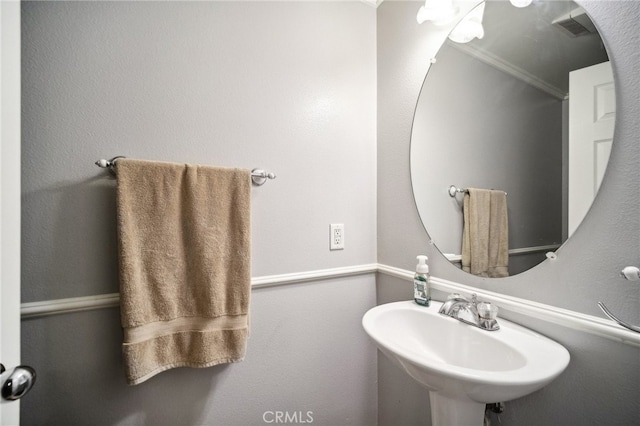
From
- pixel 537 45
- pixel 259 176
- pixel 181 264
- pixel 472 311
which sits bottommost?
pixel 472 311

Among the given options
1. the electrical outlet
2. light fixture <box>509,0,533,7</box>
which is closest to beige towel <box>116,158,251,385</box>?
the electrical outlet

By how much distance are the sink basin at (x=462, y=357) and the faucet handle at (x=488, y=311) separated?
4cm

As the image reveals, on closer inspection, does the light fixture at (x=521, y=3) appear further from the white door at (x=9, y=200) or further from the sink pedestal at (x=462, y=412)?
the white door at (x=9, y=200)

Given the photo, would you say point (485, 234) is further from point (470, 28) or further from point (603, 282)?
point (470, 28)

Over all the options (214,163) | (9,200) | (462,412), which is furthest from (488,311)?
(9,200)

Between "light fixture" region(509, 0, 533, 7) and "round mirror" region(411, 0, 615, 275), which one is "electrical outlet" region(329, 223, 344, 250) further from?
"light fixture" region(509, 0, 533, 7)

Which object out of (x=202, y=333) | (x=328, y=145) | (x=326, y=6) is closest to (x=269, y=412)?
(x=202, y=333)

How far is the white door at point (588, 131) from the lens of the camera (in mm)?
589

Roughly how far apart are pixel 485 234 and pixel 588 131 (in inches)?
14.5

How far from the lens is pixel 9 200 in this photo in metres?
0.51

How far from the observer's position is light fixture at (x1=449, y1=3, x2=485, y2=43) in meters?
0.84

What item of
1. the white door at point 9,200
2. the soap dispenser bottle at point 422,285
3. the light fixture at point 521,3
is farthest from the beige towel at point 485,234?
the white door at point 9,200

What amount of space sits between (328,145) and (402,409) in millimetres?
1201

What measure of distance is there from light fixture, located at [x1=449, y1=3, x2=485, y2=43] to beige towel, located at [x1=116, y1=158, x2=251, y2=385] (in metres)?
0.92
